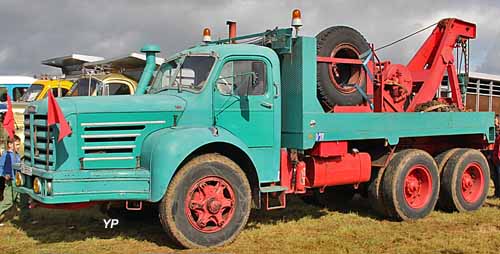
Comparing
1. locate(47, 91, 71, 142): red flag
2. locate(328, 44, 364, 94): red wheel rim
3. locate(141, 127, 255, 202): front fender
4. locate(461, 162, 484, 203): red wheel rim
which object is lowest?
locate(461, 162, 484, 203): red wheel rim

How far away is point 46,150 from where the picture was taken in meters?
6.51

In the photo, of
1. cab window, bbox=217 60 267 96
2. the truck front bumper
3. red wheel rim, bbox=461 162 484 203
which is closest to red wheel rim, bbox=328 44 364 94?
cab window, bbox=217 60 267 96

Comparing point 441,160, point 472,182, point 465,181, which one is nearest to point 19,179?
point 441,160

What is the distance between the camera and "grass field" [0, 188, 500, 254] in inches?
270

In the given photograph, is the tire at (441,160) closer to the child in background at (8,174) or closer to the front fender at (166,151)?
the front fender at (166,151)

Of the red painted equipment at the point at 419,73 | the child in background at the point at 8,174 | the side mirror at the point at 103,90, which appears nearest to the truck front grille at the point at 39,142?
the child in background at the point at 8,174

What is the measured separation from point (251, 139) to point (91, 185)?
→ 2006 mm

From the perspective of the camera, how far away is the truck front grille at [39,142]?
6465 mm

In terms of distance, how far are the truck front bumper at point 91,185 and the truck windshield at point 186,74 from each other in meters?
1.39

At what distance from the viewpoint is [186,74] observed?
7406mm

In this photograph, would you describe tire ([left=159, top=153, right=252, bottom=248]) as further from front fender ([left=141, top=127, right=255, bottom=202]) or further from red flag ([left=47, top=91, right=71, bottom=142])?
red flag ([left=47, top=91, right=71, bottom=142])

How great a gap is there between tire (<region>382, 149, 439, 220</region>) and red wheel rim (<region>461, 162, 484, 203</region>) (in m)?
0.92

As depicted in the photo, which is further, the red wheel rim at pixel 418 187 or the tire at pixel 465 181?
the tire at pixel 465 181

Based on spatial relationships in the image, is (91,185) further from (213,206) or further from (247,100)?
(247,100)
